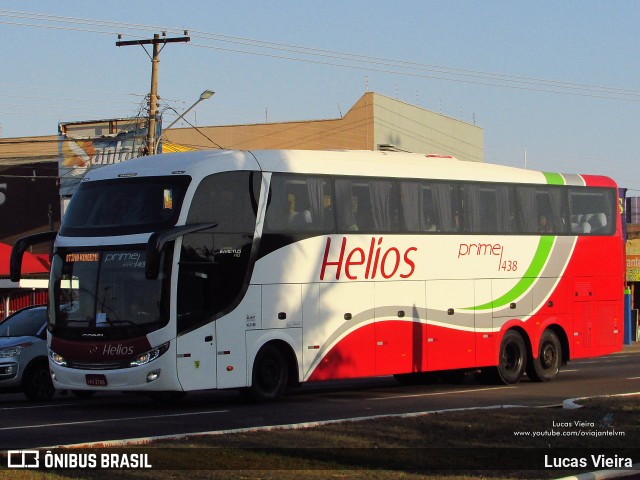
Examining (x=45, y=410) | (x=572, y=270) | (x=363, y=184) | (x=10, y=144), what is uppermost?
(x=10, y=144)

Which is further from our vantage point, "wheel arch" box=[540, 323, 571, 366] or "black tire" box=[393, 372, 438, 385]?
"wheel arch" box=[540, 323, 571, 366]

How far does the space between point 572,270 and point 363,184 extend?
21.4ft

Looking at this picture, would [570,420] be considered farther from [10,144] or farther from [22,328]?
[10,144]

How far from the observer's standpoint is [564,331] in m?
25.2

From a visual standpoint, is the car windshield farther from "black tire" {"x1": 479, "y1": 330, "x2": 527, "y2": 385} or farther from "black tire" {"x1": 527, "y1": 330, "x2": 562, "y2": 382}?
"black tire" {"x1": 527, "y1": 330, "x2": 562, "y2": 382}

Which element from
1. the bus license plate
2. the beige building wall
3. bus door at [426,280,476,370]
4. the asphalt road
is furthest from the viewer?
the beige building wall

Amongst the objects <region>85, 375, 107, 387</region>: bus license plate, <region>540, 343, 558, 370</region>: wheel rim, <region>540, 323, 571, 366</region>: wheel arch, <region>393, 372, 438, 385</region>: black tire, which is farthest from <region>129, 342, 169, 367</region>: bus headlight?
<region>540, 323, 571, 366</region>: wheel arch

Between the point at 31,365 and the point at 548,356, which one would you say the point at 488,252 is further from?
the point at 31,365

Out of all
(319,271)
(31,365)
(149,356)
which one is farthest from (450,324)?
(31,365)

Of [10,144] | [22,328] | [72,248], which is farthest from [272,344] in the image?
[10,144]

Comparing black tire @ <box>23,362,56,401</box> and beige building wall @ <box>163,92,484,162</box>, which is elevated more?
beige building wall @ <box>163,92,484,162</box>

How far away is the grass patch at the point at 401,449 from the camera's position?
1077 centimetres

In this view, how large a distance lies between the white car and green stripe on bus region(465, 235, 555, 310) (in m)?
9.07

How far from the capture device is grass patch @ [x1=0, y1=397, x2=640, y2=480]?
35.3 ft
